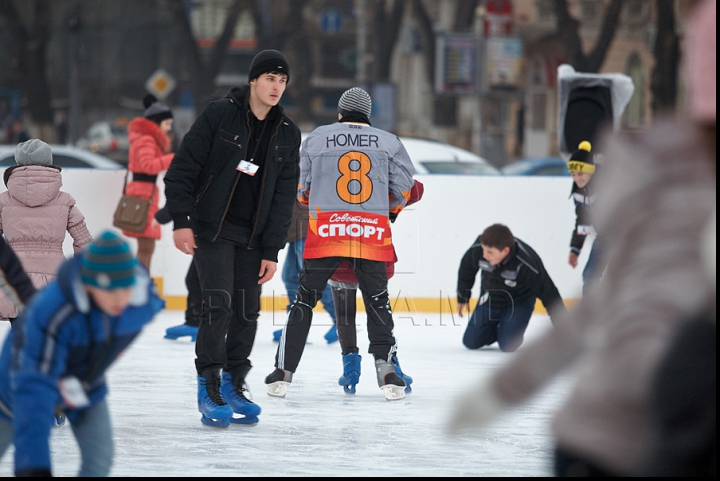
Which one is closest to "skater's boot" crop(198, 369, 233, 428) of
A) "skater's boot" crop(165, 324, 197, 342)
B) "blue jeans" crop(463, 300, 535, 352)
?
"skater's boot" crop(165, 324, 197, 342)

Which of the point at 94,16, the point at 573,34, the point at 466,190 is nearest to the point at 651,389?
the point at 466,190

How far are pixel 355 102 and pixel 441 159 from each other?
25.5ft

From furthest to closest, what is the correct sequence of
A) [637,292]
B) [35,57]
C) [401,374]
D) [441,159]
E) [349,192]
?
[35,57]
[441,159]
[401,374]
[349,192]
[637,292]

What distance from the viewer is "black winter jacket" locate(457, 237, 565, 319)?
6.11 metres

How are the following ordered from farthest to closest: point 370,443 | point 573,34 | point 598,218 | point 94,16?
1. point 94,16
2. point 573,34
3. point 370,443
4. point 598,218

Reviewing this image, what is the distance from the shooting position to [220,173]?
3648 mm

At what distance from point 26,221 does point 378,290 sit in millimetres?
1500

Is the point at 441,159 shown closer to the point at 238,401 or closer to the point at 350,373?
the point at 350,373

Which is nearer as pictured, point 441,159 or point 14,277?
point 14,277

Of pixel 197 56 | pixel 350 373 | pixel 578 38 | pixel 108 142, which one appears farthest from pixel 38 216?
pixel 108 142

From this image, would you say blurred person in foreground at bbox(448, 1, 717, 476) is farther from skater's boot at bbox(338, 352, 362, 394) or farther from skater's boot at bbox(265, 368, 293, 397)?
skater's boot at bbox(338, 352, 362, 394)

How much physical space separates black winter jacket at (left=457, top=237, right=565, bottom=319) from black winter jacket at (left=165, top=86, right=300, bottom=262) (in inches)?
97.4

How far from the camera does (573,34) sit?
19.8 meters

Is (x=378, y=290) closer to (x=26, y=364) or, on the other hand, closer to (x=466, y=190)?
(x=26, y=364)
